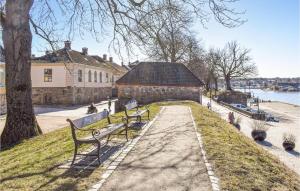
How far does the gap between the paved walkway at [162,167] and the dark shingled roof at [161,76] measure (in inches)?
859

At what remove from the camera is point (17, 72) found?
12.6 metres

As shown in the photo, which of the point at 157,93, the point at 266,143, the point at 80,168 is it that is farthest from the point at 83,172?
the point at 157,93

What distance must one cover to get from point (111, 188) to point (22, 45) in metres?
8.20

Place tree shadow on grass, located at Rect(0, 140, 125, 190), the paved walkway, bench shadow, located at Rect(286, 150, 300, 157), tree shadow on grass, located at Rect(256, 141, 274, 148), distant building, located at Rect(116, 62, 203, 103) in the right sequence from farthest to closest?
1. distant building, located at Rect(116, 62, 203, 103)
2. tree shadow on grass, located at Rect(256, 141, 274, 148)
3. bench shadow, located at Rect(286, 150, 300, 157)
4. the paved walkway
5. tree shadow on grass, located at Rect(0, 140, 125, 190)

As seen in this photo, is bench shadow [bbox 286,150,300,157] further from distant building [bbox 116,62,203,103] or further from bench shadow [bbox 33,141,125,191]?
distant building [bbox 116,62,203,103]

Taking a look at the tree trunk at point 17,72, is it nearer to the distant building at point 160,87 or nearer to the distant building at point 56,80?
the distant building at point 160,87

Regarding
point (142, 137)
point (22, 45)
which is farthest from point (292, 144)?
point (22, 45)

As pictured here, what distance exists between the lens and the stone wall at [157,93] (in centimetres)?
3325

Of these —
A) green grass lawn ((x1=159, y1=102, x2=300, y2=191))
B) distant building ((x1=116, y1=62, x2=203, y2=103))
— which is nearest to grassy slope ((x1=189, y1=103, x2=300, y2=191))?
green grass lawn ((x1=159, y1=102, x2=300, y2=191))

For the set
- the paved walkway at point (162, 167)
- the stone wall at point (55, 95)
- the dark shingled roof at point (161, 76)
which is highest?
the dark shingled roof at point (161, 76)

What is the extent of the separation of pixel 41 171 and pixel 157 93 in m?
26.4

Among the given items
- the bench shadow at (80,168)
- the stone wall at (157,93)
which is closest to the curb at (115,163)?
the bench shadow at (80,168)

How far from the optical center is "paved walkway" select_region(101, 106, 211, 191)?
6.30 metres

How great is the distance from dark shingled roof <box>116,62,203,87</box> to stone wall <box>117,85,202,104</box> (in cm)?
42
